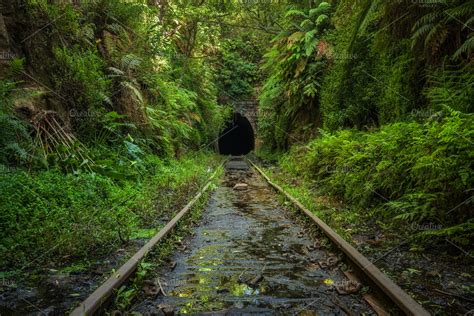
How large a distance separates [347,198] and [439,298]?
4515mm

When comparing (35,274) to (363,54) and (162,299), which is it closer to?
(162,299)

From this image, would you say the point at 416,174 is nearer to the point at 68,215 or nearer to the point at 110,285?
the point at 110,285

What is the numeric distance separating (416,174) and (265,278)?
3029mm

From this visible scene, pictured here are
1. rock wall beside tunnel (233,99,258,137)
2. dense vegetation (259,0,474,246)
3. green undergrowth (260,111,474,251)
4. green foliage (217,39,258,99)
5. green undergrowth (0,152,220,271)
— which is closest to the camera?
green undergrowth (0,152,220,271)

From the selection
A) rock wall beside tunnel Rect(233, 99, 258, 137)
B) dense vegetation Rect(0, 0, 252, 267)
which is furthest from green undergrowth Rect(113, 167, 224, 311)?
rock wall beside tunnel Rect(233, 99, 258, 137)

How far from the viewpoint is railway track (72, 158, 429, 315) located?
3.15 m

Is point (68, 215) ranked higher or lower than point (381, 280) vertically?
higher

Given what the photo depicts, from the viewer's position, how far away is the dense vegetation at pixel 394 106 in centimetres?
489

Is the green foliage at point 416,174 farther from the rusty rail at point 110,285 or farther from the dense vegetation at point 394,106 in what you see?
the rusty rail at point 110,285

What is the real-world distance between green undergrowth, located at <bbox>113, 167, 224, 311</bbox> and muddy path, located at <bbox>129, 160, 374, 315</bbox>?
0.36ft

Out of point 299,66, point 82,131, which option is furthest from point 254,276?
point 299,66

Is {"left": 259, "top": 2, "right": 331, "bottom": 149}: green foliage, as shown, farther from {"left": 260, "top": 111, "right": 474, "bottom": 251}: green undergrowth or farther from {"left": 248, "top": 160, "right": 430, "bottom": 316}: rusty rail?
{"left": 248, "top": 160, "right": 430, "bottom": 316}: rusty rail

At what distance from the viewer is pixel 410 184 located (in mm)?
5625

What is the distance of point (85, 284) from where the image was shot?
3656mm
